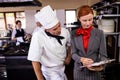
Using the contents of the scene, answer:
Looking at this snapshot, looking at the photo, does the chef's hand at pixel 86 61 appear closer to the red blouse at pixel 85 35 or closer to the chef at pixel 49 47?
the red blouse at pixel 85 35

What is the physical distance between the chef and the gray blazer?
0.13 metres

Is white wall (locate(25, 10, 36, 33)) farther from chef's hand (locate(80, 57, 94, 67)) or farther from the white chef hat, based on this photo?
chef's hand (locate(80, 57, 94, 67))

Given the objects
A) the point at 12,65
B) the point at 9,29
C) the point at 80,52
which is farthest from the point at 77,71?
the point at 9,29

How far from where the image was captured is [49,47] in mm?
1516

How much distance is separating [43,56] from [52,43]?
0.15 metres

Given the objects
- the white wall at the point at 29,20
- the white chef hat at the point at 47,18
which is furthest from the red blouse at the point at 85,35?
the white wall at the point at 29,20

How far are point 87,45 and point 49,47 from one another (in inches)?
13.1

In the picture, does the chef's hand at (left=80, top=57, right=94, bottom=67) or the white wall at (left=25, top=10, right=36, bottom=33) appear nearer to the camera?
the chef's hand at (left=80, top=57, right=94, bottom=67)

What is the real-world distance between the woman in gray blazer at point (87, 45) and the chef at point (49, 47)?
126 mm

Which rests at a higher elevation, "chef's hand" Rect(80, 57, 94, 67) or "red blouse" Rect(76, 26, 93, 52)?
"red blouse" Rect(76, 26, 93, 52)

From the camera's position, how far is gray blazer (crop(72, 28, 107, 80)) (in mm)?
1467

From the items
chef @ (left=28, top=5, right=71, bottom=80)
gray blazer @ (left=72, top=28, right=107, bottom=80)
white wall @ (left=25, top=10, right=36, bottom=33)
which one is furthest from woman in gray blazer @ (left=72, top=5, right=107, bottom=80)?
white wall @ (left=25, top=10, right=36, bottom=33)

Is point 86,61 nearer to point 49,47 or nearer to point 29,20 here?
point 49,47

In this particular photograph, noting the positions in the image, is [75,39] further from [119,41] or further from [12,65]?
[12,65]
